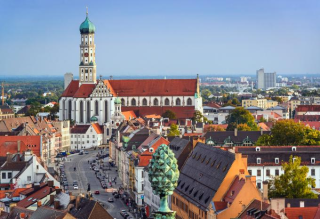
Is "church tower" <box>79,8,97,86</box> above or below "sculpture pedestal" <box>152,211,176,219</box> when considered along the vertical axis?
above

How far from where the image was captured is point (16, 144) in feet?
315

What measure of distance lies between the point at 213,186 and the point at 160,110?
124 metres

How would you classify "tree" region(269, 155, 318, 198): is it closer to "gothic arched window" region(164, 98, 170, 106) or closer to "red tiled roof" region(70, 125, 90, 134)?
"red tiled roof" region(70, 125, 90, 134)

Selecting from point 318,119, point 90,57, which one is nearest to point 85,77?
point 90,57

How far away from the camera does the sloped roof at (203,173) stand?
60.4 meters

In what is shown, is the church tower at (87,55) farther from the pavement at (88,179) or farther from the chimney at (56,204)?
the chimney at (56,204)

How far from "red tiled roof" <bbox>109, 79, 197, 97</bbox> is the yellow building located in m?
116

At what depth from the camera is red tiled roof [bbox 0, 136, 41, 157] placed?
9468 cm

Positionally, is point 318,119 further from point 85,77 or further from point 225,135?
point 225,135

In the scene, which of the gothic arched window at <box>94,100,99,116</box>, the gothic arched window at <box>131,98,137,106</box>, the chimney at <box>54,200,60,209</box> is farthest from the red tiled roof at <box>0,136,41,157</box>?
the gothic arched window at <box>131,98,137,106</box>

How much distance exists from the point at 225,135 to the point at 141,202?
2926 centimetres

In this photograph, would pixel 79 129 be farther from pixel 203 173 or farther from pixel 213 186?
pixel 213 186

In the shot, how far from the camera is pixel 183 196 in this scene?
216 feet

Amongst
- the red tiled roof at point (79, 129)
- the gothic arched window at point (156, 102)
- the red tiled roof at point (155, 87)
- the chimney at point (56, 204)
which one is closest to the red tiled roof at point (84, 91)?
the red tiled roof at point (155, 87)
